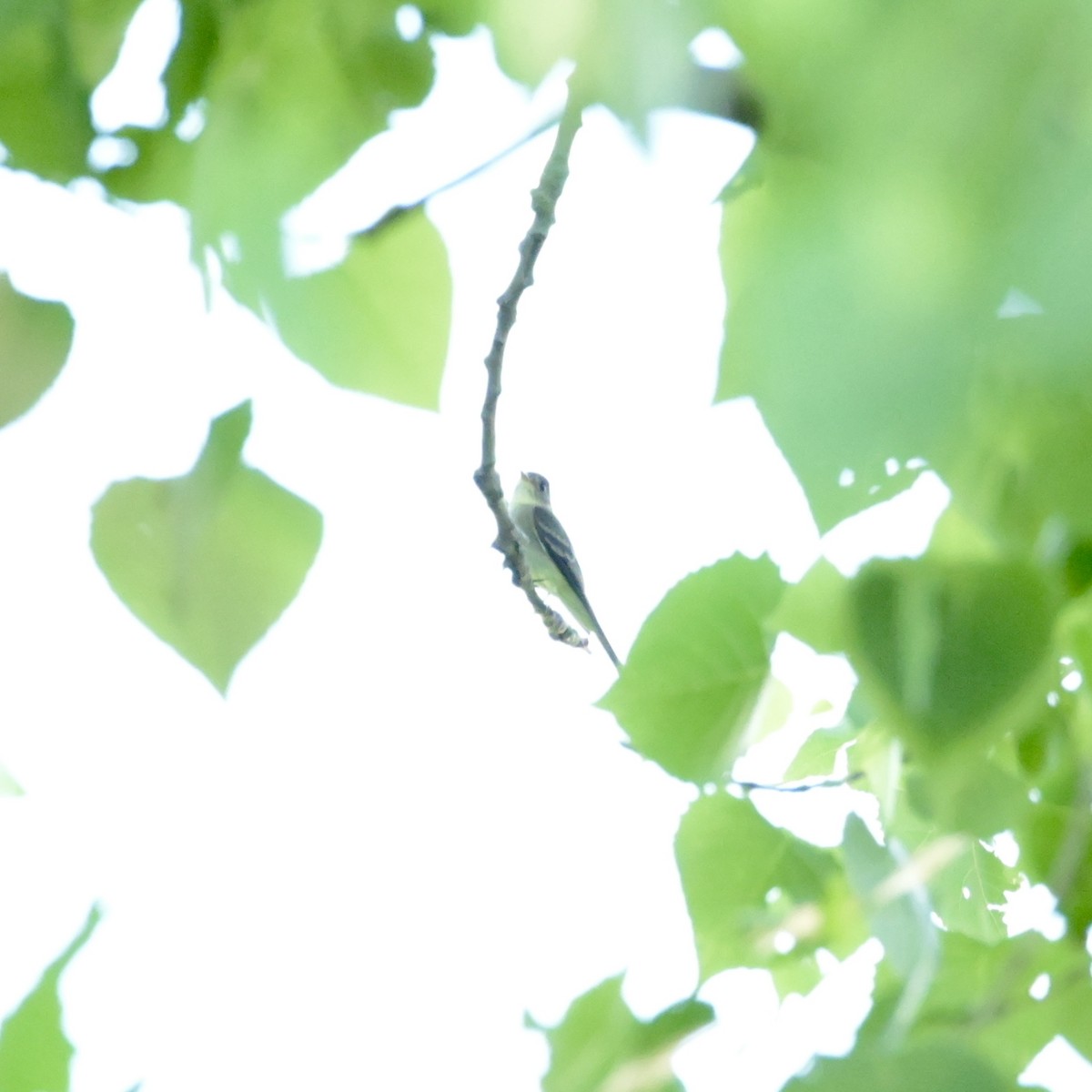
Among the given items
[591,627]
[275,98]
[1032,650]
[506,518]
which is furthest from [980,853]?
[591,627]

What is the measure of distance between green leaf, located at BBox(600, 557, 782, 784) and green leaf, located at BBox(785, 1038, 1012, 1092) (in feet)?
0.37

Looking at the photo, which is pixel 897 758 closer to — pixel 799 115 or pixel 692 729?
pixel 692 729

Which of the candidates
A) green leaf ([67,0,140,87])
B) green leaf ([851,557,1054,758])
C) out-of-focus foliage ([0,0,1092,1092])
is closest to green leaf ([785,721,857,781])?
out-of-focus foliage ([0,0,1092,1092])

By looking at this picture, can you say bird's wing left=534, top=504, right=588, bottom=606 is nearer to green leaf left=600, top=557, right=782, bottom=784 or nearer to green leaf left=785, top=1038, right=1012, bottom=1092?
green leaf left=600, top=557, right=782, bottom=784

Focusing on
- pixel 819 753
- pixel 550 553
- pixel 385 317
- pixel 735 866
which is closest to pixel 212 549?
pixel 385 317

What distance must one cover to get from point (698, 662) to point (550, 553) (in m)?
4.50

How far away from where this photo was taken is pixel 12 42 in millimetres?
415

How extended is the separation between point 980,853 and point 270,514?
272 mm

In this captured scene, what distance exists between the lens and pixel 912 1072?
0.81ft

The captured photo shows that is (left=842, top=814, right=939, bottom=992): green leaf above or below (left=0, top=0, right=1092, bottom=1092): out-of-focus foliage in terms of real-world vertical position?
below

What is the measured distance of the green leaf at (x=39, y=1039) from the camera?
1.05 feet

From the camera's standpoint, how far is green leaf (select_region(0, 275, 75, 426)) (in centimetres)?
40

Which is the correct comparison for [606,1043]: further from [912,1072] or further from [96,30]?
[96,30]

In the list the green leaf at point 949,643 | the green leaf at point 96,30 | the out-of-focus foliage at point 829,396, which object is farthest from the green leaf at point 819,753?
the green leaf at point 96,30
